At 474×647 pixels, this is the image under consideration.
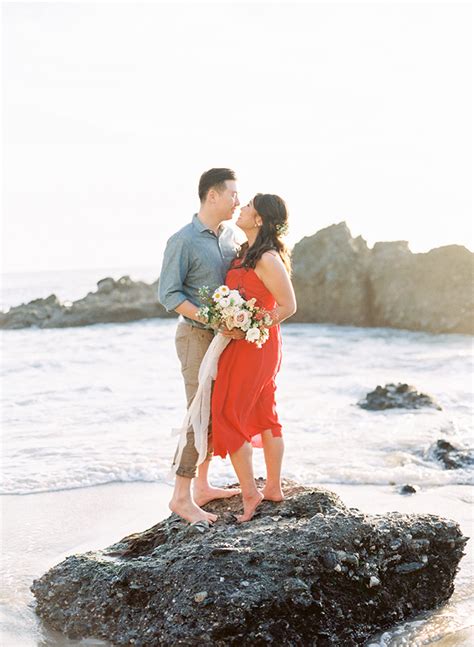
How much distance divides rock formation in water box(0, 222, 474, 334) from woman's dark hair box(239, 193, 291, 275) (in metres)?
16.1

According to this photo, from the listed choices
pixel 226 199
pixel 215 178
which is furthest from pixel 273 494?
pixel 215 178

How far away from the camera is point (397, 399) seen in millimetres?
11281

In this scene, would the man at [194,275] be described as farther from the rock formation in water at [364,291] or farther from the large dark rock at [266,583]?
the rock formation in water at [364,291]

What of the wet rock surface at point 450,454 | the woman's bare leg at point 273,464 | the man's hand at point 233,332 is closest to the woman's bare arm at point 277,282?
the man's hand at point 233,332

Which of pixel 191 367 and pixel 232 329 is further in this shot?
pixel 191 367

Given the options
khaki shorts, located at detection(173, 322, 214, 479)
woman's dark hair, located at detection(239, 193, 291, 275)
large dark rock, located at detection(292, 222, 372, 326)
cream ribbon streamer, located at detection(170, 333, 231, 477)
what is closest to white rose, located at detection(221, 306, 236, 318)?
cream ribbon streamer, located at detection(170, 333, 231, 477)

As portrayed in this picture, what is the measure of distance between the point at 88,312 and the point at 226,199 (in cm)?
2109

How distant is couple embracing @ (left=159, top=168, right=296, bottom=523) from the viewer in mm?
5254

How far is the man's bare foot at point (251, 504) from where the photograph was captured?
5174mm

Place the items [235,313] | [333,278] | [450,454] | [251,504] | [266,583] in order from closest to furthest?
[266,583]
[235,313]
[251,504]
[450,454]
[333,278]

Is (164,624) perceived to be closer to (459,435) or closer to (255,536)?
(255,536)

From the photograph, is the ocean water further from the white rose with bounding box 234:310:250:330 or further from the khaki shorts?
the white rose with bounding box 234:310:250:330

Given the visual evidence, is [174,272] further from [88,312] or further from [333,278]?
[88,312]

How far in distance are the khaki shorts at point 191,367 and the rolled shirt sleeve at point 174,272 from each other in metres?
0.25
